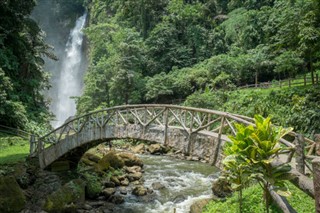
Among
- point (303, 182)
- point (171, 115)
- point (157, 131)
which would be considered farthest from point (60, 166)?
point (303, 182)

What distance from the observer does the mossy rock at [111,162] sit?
17.5 meters

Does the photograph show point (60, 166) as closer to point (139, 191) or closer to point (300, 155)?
point (139, 191)

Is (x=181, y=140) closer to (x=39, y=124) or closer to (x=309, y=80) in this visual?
(x=39, y=124)

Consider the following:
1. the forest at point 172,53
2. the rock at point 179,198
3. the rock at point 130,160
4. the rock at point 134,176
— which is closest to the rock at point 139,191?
the rock at point 179,198

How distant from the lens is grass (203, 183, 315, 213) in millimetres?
8562

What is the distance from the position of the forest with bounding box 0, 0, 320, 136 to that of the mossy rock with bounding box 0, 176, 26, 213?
8.95 m

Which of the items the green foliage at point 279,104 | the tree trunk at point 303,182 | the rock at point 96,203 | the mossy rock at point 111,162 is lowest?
the rock at point 96,203

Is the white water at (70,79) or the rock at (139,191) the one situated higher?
the white water at (70,79)

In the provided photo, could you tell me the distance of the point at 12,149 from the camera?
18469 mm

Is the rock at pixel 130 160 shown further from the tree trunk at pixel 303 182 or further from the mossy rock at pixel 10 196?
the tree trunk at pixel 303 182

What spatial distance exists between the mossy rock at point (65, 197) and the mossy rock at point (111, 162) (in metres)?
3.75

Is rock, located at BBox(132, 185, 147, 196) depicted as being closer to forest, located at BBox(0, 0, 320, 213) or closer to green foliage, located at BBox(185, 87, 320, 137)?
forest, located at BBox(0, 0, 320, 213)

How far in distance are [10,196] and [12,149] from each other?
740cm

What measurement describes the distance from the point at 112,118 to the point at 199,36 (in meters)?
33.9
